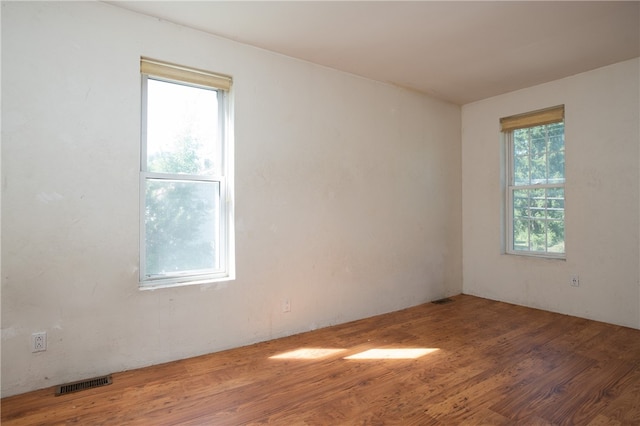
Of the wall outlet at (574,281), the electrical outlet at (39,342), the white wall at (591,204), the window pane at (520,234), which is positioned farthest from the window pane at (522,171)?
the electrical outlet at (39,342)

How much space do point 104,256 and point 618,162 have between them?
16.3 ft

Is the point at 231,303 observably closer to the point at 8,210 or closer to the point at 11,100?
the point at 8,210

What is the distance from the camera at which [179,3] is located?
2586 millimetres

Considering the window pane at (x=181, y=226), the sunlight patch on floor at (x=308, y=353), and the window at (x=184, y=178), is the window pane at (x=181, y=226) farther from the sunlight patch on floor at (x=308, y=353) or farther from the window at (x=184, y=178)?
the sunlight patch on floor at (x=308, y=353)

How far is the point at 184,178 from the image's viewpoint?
2.99 metres

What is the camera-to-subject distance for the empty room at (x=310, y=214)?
2318 millimetres

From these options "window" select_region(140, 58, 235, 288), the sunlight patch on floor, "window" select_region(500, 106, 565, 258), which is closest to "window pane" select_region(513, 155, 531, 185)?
"window" select_region(500, 106, 565, 258)

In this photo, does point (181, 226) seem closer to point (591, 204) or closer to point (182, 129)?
point (182, 129)

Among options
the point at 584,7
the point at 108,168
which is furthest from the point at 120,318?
the point at 584,7

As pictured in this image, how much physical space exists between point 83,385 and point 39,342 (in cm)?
42

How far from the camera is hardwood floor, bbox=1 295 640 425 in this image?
2062 millimetres

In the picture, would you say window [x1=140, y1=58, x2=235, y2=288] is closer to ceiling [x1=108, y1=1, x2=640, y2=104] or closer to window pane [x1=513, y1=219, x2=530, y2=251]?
ceiling [x1=108, y1=1, x2=640, y2=104]

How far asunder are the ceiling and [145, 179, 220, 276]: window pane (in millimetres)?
1375

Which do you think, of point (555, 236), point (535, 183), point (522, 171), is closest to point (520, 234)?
point (555, 236)
